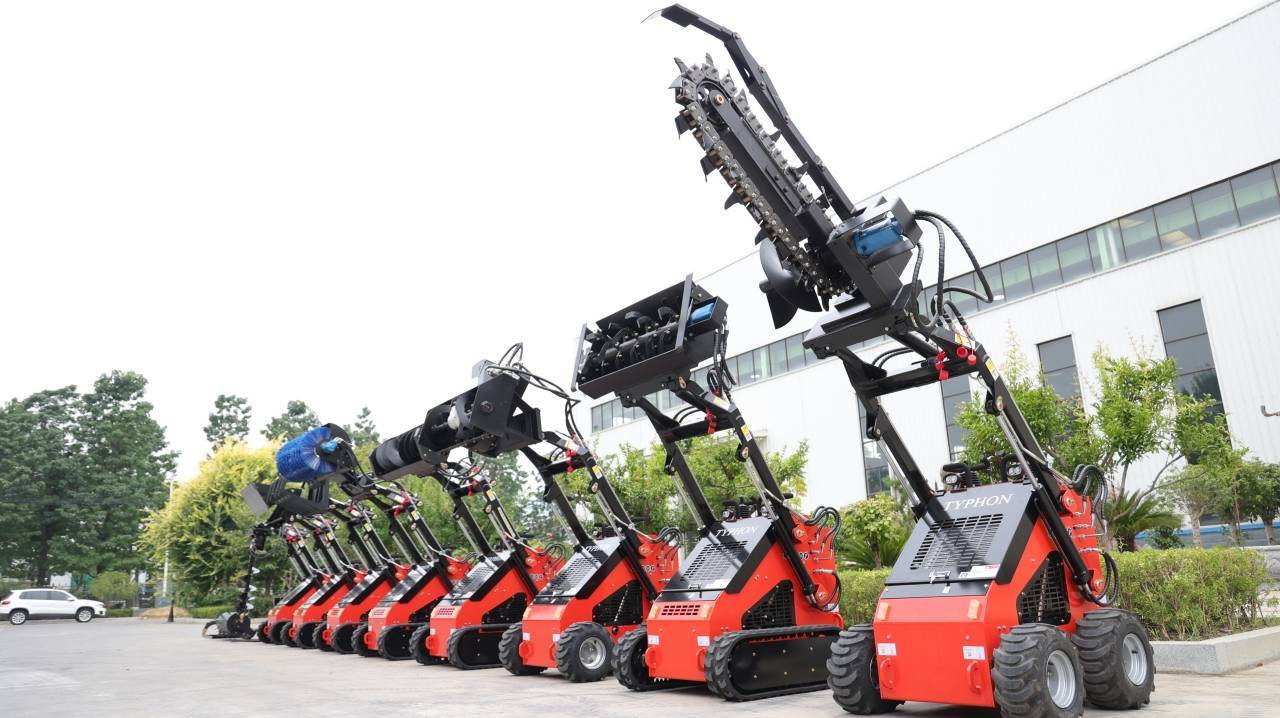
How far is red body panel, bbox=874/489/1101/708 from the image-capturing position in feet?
19.7

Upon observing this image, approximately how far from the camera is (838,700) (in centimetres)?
684

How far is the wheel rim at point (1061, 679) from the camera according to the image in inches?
234

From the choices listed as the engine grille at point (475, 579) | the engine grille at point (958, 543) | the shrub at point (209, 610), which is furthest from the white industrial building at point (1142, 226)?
the shrub at point (209, 610)

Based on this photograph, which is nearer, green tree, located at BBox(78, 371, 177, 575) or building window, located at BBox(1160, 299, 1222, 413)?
building window, located at BBox(1160, 299, 1222, 413)

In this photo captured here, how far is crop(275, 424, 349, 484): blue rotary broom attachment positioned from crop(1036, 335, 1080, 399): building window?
2409cm

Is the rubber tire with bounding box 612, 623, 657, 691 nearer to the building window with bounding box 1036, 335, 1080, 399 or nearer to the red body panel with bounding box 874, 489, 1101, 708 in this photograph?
the red body panel with bounding box 874, 489, 1101, 708

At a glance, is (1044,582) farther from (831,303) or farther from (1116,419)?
(1116,419)

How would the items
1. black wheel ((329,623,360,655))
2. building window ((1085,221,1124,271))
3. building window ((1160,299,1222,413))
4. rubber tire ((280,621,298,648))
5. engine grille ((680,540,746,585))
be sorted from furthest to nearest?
building window ((1085,221,1124,271))
building window ((1160,299,1222,413))
rubber tire ((280,621,298,648))
black wheel ((329,623,360,655))
engine grille ((680,540,746,585))

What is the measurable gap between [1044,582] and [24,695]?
35.6 ft

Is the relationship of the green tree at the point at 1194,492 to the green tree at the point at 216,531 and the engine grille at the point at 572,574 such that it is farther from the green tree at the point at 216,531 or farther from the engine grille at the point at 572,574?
the green tree at the point at 216,531

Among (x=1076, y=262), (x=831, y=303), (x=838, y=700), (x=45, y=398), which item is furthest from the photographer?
(x=45, y=398)

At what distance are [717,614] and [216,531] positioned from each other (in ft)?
95.5

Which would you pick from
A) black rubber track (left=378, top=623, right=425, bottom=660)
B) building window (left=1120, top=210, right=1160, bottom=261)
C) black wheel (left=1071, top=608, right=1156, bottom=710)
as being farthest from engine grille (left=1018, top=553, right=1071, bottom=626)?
building window (left=1120, top=210, right=1160, bottom=261)

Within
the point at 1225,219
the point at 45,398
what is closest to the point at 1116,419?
the point at 1225,219
